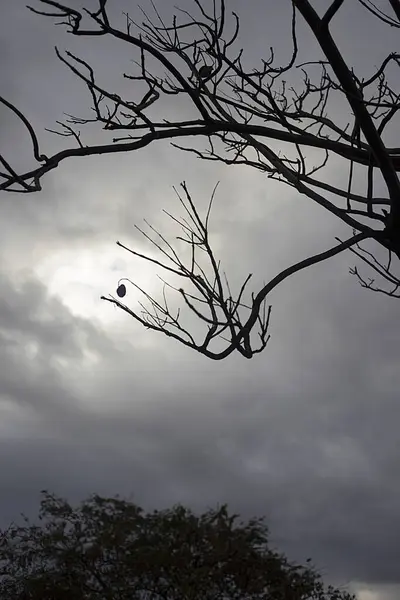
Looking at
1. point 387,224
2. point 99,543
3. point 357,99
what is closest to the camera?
point 357,99

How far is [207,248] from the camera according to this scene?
319 centimetres

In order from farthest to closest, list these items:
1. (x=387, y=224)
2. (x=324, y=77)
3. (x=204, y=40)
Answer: (x=324, y=77), (x=204, y=40), (x=387, y=224)

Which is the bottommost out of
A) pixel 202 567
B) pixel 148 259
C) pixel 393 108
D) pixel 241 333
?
pixel 241 333

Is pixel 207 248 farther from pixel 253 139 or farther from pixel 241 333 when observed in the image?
pixel 253 139

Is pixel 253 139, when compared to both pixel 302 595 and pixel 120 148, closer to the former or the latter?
pixel 120 148

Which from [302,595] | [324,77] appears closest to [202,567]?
[302,595]

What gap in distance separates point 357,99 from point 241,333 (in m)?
0.96

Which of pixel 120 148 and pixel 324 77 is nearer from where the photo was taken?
pixel 120 148

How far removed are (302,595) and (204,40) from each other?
15783mm

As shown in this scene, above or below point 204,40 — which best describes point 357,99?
below

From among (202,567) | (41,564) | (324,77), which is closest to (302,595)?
(202,567)

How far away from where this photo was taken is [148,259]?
315cm

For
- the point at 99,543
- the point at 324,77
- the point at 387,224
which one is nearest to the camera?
the point at 387,224

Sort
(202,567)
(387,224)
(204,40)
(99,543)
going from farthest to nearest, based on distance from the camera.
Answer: (99,543) → (202,567) → (204,40) → (387,224)
